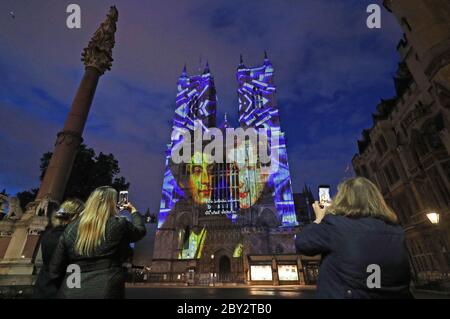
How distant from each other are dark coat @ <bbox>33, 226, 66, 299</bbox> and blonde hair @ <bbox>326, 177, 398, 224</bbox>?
3422mm

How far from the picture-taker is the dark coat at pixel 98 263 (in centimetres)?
265

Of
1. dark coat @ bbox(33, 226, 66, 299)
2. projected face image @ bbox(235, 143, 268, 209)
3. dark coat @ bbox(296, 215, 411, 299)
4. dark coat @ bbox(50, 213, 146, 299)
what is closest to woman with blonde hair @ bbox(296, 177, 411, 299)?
dark coat @ bbox(296, 215, 411, 299)

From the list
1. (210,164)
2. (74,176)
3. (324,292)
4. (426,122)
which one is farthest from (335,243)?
(210,164)

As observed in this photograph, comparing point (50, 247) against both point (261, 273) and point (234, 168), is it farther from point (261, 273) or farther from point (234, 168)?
point (234, 168)

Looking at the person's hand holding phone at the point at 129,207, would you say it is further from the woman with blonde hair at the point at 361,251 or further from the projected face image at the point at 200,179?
the projected face image at the point at 200,179

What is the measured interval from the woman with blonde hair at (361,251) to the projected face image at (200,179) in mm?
52674

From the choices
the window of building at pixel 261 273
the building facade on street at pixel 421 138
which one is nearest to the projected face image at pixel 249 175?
the window of building at pixel 261 273

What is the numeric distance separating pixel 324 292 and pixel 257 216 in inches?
1943

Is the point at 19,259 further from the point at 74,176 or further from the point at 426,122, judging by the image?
the point at 426,122

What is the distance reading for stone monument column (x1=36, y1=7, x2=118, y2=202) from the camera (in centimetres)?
1479

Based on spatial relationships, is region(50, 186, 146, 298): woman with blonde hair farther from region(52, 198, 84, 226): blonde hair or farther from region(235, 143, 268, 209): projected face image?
region(235, 143, 268, 209): projected face image

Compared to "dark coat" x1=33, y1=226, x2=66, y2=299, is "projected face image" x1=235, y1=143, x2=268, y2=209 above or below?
above

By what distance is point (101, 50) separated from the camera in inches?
723
